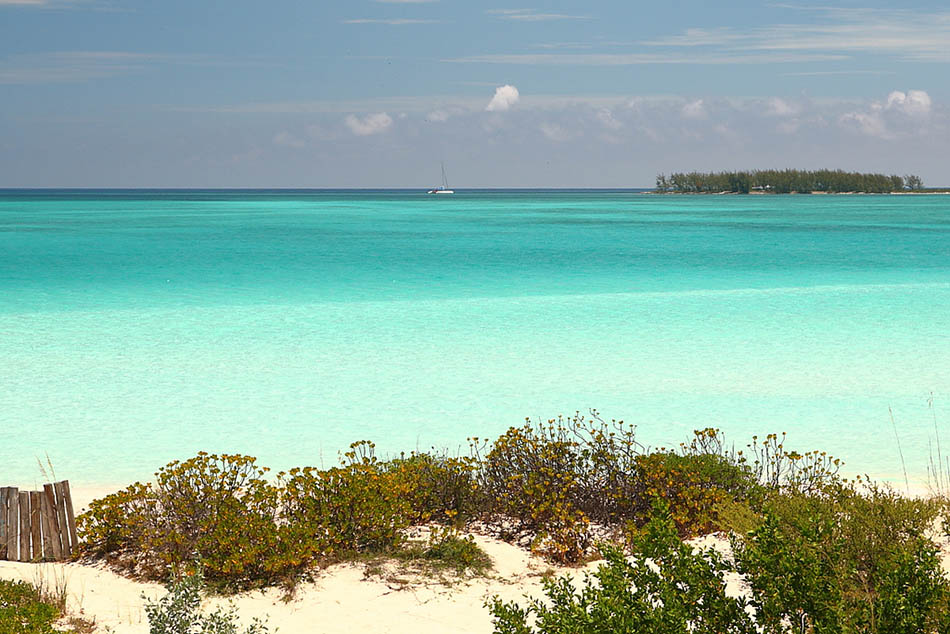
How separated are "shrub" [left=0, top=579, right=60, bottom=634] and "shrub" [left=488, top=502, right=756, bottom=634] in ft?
9.25

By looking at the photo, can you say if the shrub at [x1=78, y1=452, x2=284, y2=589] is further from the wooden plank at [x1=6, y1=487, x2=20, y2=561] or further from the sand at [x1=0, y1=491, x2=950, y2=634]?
the wooden plank at [x1=6, y1=487, x2=20, y2=561]

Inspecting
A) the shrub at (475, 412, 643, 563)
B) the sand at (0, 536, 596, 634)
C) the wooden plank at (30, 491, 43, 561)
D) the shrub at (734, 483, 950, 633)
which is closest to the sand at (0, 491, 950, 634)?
the sand at (0, 536, 596, 634)

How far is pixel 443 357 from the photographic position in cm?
1614

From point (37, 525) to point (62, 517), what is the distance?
0.61ft

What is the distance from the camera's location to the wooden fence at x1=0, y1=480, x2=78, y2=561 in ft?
22.4

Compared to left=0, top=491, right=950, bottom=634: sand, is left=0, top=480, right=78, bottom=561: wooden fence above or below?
above

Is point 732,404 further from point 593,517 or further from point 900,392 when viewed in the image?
point 593,517

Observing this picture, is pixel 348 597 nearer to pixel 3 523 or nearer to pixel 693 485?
pixel 3 523

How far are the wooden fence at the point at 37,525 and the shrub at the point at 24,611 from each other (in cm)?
74

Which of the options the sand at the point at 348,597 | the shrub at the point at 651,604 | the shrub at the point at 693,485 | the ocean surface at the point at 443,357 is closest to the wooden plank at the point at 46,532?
the sand at the point at 348,597

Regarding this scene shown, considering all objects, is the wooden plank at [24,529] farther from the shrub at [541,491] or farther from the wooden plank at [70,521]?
the shrub at [541,491]

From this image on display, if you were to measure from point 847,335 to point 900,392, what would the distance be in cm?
486

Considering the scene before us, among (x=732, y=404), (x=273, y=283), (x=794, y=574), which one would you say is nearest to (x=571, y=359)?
(x=732, y=404)

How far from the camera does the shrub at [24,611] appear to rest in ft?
17.4
